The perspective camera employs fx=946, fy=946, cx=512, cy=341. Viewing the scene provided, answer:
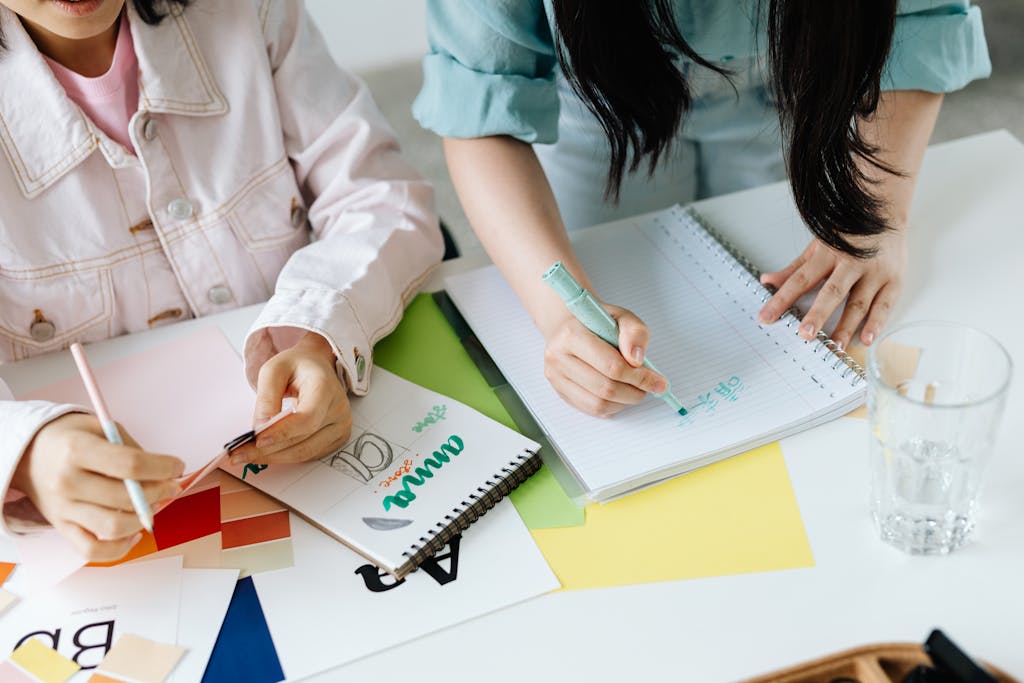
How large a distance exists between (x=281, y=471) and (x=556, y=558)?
237 mm

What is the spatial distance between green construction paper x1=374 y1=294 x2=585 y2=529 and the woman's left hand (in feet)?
0.86

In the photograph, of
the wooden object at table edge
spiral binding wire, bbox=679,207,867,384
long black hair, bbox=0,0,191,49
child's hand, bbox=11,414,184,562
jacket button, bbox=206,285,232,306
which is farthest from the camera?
jacket button, bbox=206,285,232,306

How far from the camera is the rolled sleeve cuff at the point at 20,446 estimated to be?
71 centimetres

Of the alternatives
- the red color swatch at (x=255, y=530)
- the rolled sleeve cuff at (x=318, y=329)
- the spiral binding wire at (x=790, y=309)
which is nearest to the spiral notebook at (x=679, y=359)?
the spiral binding wire at (x=790, y=309)

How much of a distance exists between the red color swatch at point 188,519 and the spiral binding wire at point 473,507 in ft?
0.54

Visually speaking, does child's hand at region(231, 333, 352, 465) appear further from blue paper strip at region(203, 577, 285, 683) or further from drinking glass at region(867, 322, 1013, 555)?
drinking glass at region(867, 322, 1013, 555)

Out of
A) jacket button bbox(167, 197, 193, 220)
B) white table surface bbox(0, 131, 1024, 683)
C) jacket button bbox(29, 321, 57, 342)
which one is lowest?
white table surface bbox(0, 131, 1024, 683)

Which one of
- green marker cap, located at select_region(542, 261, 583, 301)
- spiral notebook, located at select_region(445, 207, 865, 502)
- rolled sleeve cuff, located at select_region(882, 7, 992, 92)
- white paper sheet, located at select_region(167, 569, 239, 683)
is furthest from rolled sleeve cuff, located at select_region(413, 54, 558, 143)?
white paper sheet, located at select_region(167, 569, 239, 683)

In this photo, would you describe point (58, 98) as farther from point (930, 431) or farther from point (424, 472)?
point (930, 431)

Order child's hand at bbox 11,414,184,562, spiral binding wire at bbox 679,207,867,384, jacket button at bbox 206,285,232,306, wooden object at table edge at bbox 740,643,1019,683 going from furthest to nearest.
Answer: jacket button at bbox 206,285,232,306 < spiral binding wire at bbox 679,207,867,384 < child's hand at bbox 11,414,184,562 < wooden object at table edge at bbox 740,643,1019,683

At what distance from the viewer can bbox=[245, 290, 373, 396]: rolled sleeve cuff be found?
0.82m

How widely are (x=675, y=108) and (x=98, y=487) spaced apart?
59cm

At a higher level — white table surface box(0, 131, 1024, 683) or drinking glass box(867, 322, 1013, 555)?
drinking glass box(867, 322, 1013, 555)

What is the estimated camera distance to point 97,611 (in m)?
0.67
